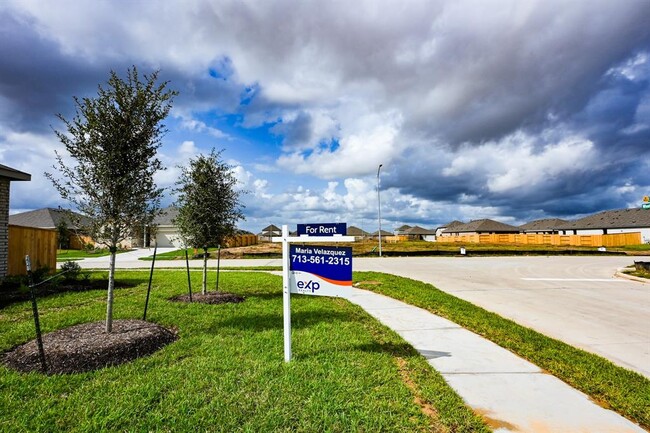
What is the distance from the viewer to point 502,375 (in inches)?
175

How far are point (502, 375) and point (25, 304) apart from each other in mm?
11012

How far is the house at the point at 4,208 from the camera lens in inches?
472

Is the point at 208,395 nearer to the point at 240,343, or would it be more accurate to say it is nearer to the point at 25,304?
the point at 240,343

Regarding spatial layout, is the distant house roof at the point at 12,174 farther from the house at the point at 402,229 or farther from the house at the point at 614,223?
the house at the point at 402,229

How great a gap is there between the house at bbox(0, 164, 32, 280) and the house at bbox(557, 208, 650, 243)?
8010 centimetres

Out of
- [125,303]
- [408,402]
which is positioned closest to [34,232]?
[125,303]

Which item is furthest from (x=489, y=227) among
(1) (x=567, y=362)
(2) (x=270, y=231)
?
(1) (x=567, y=362)

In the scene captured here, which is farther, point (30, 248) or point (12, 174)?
point (30, 248)

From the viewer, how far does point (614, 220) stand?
6650 centimetres

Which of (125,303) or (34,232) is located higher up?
(34,232)

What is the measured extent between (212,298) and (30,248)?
9941 millimetres

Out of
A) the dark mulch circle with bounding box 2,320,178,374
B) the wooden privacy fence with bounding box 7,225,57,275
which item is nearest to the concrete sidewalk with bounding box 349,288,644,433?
the dark mulch circle with bounding box 2,320,178,374

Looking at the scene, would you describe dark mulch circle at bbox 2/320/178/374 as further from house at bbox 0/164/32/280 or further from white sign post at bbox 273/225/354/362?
house at bbox 0/164/32/280

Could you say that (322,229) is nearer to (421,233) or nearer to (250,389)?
(250,389)
